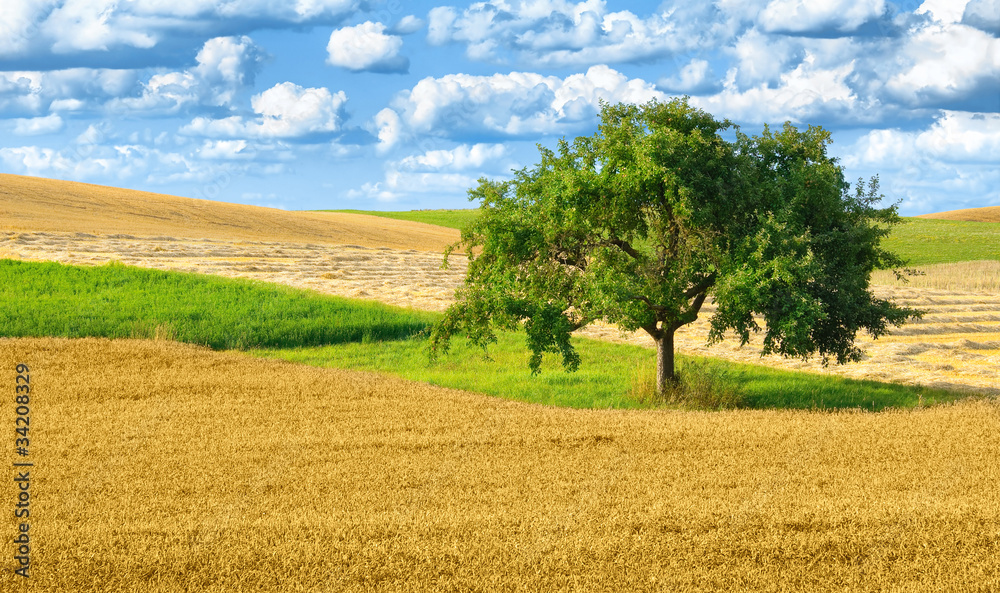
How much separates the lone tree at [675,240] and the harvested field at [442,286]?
21.7 ft

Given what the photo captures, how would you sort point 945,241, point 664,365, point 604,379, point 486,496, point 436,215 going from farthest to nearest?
point 436,215 < point 945,241 < point 604,379 < point 664,365 < point 486,496

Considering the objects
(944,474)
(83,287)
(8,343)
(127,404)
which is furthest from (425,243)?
(944,474)

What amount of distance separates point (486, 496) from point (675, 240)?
1062 centimetres

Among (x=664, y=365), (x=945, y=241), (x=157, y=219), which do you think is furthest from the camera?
(x=945, y=241)

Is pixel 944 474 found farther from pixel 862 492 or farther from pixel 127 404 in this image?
pixel 127 404

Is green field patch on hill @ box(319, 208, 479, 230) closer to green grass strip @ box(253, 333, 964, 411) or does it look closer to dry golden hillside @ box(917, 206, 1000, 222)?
dry golden hillside @ box(917, 206, 1000, 222)

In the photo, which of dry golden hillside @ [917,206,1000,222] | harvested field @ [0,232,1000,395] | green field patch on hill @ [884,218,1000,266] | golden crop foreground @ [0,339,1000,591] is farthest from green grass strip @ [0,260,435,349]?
dry golden hillside @ [917,206,1000,222]

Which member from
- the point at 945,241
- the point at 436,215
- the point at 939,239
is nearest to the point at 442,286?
the point at 945,241

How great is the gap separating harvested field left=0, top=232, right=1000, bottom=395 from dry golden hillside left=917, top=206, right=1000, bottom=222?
63765mm

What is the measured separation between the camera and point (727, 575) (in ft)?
28.6

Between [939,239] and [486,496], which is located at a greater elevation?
[939,239]

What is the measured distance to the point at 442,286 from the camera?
40594 millimetres

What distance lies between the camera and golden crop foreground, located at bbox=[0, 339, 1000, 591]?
870 cm

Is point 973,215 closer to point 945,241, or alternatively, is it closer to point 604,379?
point 945,241
